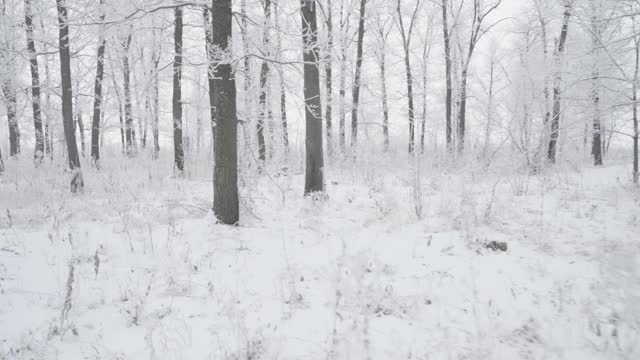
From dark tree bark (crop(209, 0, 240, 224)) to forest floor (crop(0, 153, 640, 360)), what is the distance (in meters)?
0.46

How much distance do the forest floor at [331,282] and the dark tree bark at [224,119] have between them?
1.52 feet

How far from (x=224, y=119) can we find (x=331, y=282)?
304cm

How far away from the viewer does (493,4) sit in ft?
54.8

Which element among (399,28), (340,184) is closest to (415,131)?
(399,28)

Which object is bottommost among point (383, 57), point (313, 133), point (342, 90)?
point (313, 133)

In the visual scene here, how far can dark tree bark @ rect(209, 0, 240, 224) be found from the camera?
5047 millimetres

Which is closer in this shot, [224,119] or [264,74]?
[224,119]

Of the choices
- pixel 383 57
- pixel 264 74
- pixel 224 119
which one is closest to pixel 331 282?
pixel 224 119

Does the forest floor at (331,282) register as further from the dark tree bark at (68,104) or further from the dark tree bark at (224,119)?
the dark tree bark at (68,104)

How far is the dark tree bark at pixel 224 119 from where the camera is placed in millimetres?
5047

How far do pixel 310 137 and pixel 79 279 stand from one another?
4.66m

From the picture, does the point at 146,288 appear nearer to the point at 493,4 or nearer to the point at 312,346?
the point at 312,346

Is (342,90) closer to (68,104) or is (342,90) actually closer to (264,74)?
(264,74)

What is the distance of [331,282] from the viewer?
3379mm
